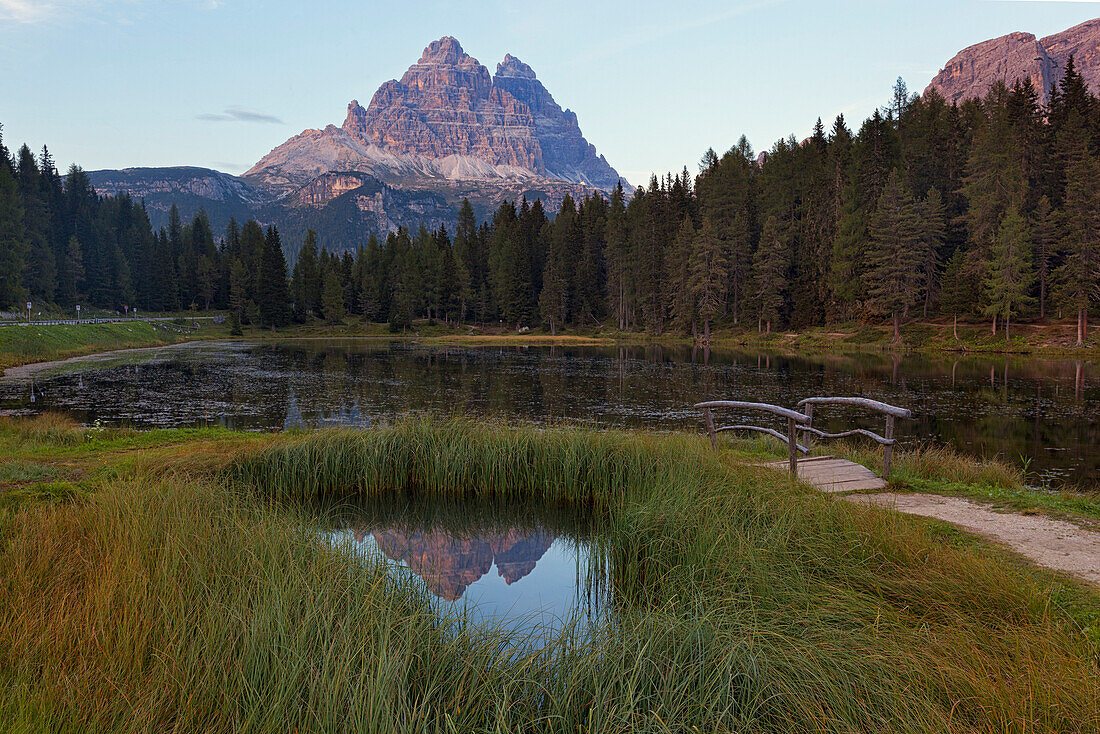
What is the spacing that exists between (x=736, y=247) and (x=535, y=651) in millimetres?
69681

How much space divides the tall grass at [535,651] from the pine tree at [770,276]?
58.2 metres

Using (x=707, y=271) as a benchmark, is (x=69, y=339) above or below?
below

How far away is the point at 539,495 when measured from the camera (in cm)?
1152

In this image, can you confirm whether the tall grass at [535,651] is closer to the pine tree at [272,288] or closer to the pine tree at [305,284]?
the pine tree at [272,288]

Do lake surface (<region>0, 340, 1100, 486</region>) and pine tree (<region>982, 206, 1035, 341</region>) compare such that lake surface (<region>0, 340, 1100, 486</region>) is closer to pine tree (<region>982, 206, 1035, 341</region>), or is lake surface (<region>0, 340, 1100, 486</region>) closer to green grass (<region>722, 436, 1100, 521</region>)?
green grass (<region>722, 436, 1100, 521</region>)

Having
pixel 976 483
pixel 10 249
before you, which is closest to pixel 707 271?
pixel 976 483

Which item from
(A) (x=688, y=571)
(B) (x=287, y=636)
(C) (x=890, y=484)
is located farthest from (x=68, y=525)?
(C) (x=890, y=484)

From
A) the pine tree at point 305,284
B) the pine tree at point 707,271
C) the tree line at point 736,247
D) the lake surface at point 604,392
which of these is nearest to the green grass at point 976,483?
the lake surface at point 604,392

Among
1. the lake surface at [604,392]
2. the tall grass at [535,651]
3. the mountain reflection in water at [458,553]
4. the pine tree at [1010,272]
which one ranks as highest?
the pine tree at [1010,272]

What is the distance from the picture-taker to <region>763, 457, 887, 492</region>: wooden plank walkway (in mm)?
9727

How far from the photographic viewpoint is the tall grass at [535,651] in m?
3.37

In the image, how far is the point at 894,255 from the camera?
51781mm

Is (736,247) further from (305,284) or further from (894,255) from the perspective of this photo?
(305,284)

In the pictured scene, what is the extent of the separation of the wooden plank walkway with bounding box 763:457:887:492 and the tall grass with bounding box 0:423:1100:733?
273 centimetres
